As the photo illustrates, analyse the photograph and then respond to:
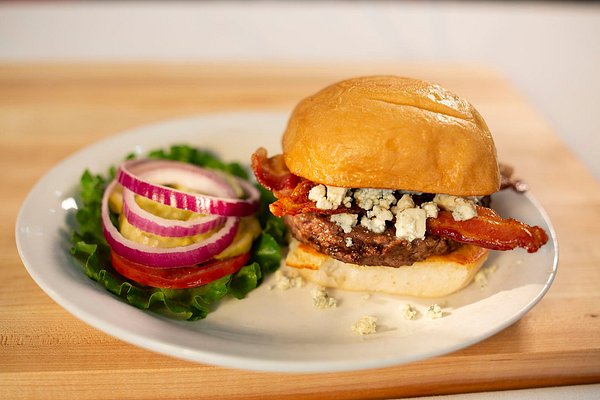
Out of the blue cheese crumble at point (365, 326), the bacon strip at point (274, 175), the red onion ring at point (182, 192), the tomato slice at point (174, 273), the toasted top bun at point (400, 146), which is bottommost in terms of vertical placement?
the tomato slice at point (174, 273)

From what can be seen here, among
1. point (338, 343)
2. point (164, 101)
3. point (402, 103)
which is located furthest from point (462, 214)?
point (164, 101)

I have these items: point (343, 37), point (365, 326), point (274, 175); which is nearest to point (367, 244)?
point (365, 326)

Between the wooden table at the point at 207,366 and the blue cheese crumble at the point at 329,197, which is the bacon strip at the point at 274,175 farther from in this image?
the wooden table at the point at 207,366

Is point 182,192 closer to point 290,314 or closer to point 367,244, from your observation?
point 290,314

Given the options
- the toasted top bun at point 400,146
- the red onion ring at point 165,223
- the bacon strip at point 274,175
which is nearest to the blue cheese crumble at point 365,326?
the toasted top bun at point 400,146

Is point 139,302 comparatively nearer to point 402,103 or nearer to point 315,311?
point 315,311

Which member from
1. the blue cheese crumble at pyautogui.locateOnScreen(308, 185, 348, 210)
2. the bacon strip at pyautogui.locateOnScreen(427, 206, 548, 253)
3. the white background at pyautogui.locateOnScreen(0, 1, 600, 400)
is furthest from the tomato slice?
Result: the white background at pyautogui.locateOnScreen(0, 1, 600, 400)
